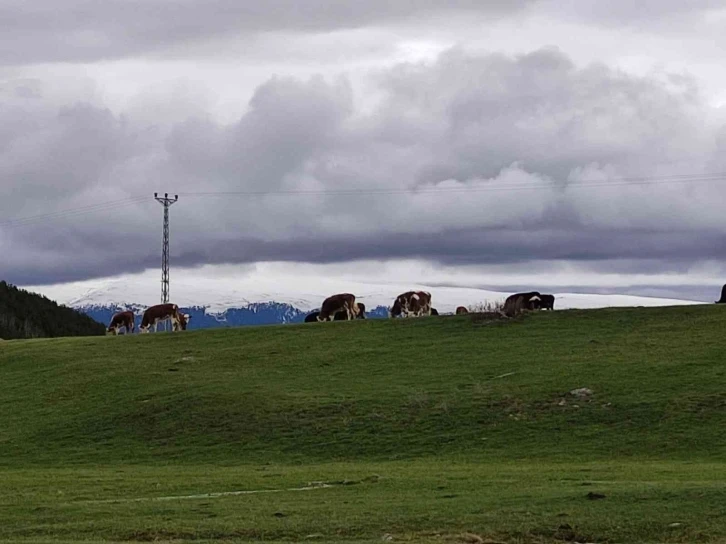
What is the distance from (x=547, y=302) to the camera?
65.7 meters

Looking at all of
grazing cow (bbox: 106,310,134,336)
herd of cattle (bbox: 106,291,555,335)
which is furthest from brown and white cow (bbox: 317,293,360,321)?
grazing cow (bbox: 106,310,134,336)

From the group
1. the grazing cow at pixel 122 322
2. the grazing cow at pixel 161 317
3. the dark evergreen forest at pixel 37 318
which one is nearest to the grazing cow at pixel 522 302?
the grazing cow at pixel 161 317

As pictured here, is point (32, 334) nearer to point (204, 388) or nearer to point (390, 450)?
point (204, 388)

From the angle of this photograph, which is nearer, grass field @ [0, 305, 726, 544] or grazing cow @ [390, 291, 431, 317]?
grass field @ [0, 305, 726, 544]

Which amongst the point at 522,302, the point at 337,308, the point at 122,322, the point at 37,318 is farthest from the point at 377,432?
the point at 37,318

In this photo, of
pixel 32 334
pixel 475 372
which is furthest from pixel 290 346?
pixel 32 334

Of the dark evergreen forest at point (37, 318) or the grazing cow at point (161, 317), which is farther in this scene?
the dark evergreen forest at point (37, 318)

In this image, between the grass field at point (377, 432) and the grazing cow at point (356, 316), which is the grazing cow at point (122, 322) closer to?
the grass field at point (377, 432)

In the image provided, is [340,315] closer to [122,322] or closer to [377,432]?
[122,322]

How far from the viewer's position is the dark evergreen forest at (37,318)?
140 m

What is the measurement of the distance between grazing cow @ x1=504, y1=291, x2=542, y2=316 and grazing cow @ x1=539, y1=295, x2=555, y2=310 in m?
0.23

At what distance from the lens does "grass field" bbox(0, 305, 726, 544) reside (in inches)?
928

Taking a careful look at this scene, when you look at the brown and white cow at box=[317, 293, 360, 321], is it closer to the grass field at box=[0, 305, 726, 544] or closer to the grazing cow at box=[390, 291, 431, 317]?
Answer: the grazing cow at box=[390, 291, 431, 317]

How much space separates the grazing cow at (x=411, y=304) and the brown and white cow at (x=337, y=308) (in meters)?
2.10
